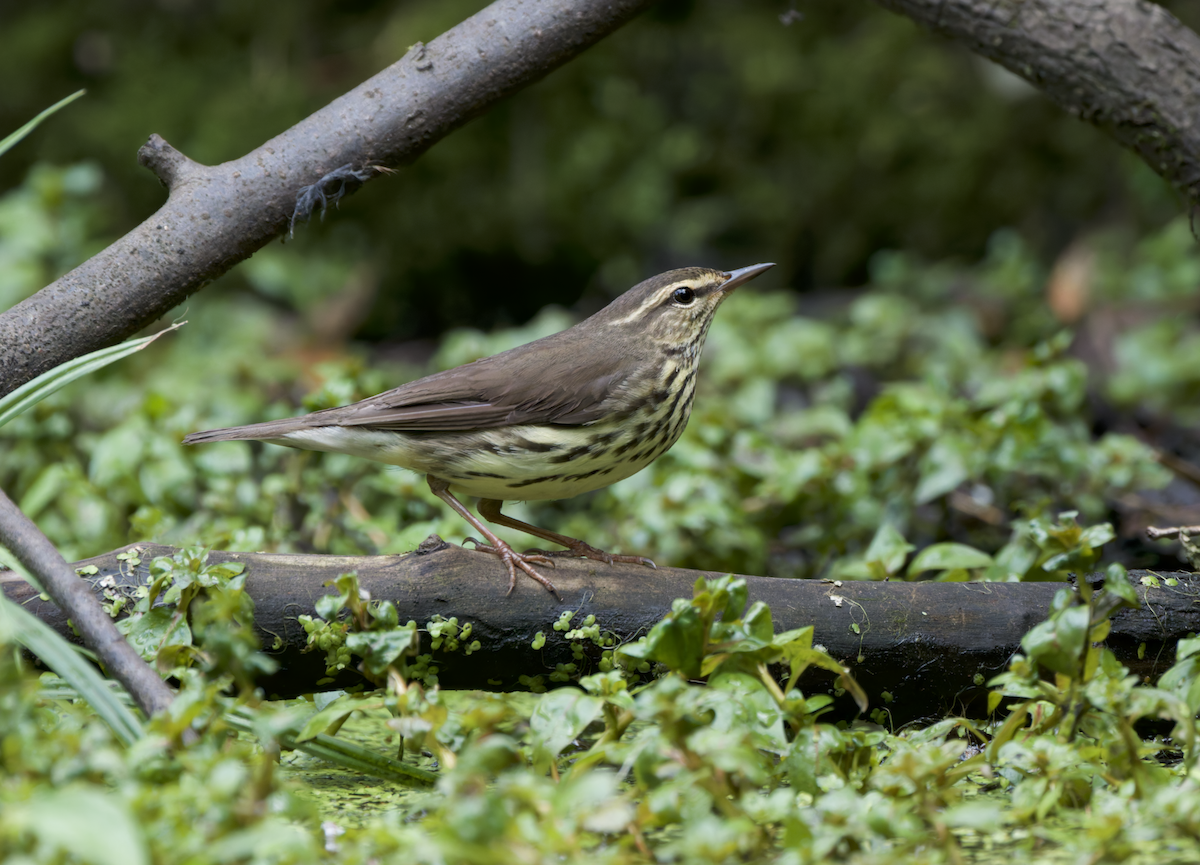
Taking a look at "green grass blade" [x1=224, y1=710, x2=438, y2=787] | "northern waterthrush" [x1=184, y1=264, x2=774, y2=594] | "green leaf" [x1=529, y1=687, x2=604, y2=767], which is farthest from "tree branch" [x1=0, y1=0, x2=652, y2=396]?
"green leaf" [x1=529, y1=687, x2=604, y2=767]

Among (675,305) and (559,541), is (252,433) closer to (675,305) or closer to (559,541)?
(559,541)

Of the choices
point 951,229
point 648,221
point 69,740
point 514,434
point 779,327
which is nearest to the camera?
point 69,740

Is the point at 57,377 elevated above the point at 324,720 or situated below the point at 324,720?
above

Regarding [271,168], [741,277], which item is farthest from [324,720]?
[741,277]

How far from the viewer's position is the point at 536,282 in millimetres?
7410

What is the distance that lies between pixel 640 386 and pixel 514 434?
379 millimetres

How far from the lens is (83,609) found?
210 centimetres

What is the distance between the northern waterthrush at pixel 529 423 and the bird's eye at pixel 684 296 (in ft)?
0.60

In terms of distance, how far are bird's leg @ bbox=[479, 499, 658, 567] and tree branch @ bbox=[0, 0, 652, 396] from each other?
106 centimetres

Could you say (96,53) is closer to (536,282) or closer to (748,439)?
(536,282)

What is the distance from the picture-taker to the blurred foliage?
22.8 ft

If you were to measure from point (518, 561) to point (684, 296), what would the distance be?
1.19 metres

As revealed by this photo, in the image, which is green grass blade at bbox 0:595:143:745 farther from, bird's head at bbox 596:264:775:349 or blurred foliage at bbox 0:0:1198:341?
blurred foliage at bbox 0:0:1198:341

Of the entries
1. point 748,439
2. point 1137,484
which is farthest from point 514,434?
point 1137,484
